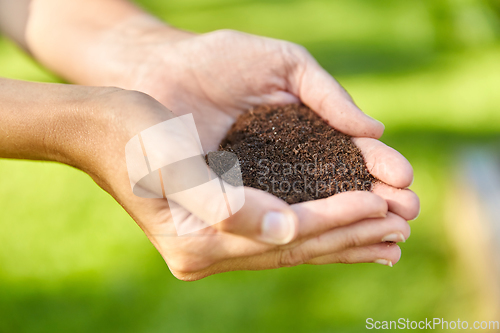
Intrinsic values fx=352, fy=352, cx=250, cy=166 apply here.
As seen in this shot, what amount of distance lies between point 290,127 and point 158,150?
0.73m

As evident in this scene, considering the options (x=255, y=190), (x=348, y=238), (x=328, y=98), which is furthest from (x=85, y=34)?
(x=348, y=238)

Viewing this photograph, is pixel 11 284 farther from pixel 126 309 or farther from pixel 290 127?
pixel 290 127

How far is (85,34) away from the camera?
2191 millimetres

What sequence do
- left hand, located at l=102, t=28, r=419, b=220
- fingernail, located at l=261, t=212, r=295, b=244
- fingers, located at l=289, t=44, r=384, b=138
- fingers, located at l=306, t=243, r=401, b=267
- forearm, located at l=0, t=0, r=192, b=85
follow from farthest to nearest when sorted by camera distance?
forearm, located at l=0, t=0, r=192, b=85 < left hand, located at l=102, t=28, r=419, b=220 < fingers, located at l=289, t=44, r=384, b=138 < fingers, located at l=306, t=243, r=401, b=267 < fingernail, located at l=261, t=212, r=295, b=244

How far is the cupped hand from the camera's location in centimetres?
115

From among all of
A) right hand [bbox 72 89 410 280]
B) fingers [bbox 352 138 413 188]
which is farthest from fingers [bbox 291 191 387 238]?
fingers [bbox 352 138 413 188]

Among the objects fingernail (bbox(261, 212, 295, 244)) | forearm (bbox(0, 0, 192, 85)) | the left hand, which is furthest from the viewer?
forearm (bbox(0, 0, 192, 85))

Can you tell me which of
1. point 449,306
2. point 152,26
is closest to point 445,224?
point 449,306

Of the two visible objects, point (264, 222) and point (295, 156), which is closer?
point (264, 222)

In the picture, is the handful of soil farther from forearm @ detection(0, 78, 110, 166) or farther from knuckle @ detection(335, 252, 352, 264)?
forearm @ detection(0, 78, 110, 166)

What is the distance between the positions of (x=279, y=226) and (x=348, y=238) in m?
0.30

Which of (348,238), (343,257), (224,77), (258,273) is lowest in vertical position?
(258,273)

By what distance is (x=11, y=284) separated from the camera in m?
2.29

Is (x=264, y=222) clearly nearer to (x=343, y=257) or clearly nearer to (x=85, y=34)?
(x=343, y=257)
